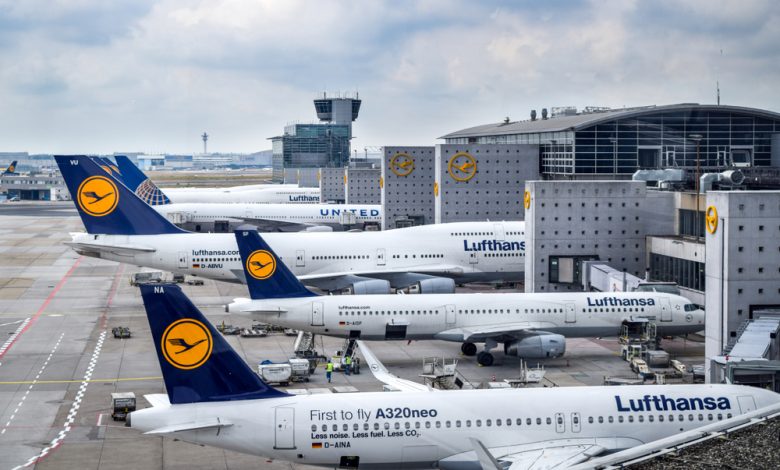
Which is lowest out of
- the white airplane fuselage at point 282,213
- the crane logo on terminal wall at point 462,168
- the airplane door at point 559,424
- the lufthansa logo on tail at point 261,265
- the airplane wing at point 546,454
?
the airplane wing at point 546,454

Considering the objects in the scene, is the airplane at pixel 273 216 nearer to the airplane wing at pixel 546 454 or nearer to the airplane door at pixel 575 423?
the airplane door at pixel 575 423

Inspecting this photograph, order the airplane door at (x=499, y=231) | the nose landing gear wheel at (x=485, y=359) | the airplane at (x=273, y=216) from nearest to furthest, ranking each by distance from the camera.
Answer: the nose landing gear wheel at (x=485, y=359) → the airplane door at (x=499, y=231) → the airplane at (x=273, y=216)

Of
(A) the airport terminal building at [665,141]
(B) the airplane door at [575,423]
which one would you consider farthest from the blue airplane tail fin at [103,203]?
(B) the airplane door at [575,423]

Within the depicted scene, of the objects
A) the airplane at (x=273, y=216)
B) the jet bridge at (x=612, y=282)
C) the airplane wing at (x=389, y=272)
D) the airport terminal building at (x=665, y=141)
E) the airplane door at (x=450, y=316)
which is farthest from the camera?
the airplane at (x=273, y=216)

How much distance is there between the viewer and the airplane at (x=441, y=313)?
56594 millimetres

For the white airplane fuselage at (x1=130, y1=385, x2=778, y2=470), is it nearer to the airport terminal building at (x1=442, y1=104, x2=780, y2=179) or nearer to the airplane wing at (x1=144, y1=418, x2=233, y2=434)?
the airplane wing at (x1=144, y1=418, x2=233, y2=434)

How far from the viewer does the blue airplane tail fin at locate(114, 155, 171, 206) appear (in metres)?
142

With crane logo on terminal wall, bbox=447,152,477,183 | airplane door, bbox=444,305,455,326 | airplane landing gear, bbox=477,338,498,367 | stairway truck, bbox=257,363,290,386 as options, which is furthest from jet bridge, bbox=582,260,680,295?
crane logo on terminal wall, bbox=447,152,477,183

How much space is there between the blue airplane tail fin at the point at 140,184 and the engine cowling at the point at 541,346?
94.0 metres

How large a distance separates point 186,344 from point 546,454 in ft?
40.7

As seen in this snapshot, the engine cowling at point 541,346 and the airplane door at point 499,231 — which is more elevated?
the airplane door at point 499,231

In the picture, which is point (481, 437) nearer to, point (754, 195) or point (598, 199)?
point (754, 195)

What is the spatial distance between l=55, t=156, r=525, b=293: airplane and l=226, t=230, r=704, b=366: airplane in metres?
17.7

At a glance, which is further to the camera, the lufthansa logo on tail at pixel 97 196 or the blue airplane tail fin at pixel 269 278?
the lufthansa logo on tail at pixel 97 196
